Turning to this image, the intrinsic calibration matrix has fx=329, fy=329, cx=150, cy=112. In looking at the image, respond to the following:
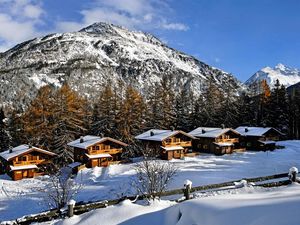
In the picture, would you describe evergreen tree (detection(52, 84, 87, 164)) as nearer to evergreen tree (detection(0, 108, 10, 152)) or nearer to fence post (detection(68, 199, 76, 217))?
evergreen tree (detection(0, 108, 10, 152))

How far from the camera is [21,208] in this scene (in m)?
31.7

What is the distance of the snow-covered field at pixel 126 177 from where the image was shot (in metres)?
32.7

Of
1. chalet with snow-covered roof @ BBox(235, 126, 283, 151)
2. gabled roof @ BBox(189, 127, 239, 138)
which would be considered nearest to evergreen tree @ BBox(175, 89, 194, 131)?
gabled roof @ BBox(189, 127, 239, 138)

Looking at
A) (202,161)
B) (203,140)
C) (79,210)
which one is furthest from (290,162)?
(79,210)

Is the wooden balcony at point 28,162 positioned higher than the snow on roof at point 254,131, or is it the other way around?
the snow on roof at point 254,131

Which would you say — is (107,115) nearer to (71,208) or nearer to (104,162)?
(104,162)

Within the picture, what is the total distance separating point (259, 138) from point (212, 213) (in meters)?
54.2

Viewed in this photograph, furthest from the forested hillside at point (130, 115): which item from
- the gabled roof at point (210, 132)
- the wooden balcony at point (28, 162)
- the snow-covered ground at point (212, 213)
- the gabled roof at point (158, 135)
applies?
the snow-covered ground at point (212, 213)

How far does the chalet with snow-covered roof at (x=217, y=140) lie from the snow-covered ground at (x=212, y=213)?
43342mm

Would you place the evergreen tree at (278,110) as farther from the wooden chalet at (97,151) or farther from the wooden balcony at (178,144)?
the wooden chalet at (97,151)

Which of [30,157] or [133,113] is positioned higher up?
[133,113]

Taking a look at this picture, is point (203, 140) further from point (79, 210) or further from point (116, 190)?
point (79, 210)

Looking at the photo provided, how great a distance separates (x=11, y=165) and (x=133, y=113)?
2227 centimetres

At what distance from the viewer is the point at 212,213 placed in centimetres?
812
